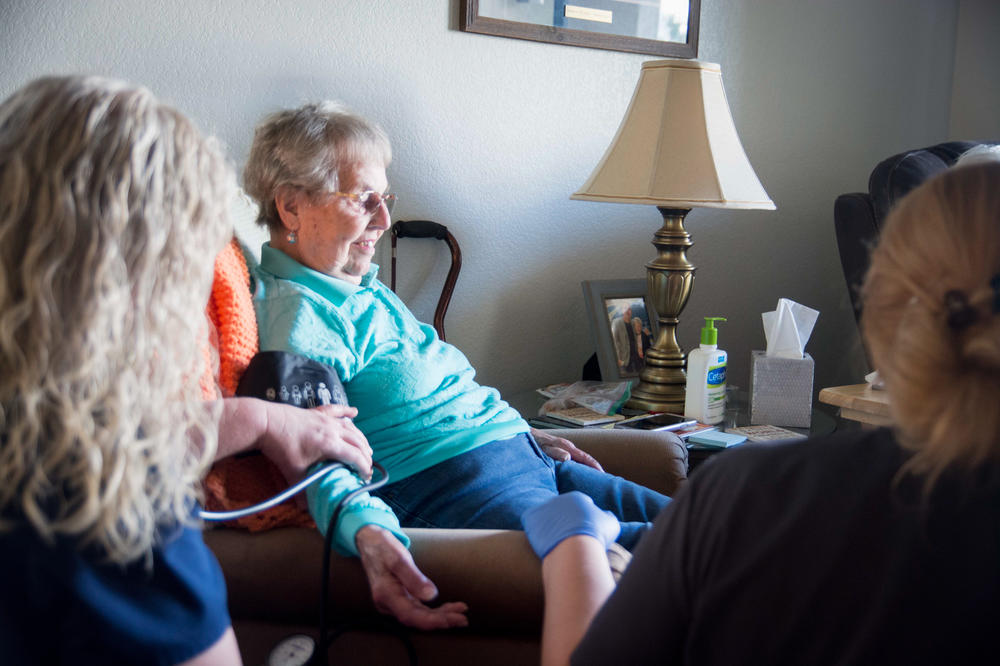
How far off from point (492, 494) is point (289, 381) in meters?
0.37

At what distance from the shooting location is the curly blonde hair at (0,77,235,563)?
2.06 ft

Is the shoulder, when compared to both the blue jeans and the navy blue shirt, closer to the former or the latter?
the navy blue shirt

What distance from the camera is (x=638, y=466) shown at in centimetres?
164

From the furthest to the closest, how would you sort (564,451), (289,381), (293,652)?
(564,451), (289,381), (293,652)

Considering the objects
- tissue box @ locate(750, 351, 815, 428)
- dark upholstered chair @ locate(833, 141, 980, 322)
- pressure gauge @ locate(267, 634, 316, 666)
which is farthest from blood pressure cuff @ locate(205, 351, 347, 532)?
dark upholstered chair @ locate(833, 141, 980, 322)

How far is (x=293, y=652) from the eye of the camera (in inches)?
37.5

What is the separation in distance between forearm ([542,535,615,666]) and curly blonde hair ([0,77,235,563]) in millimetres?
428

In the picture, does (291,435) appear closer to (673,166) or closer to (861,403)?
(673,166)

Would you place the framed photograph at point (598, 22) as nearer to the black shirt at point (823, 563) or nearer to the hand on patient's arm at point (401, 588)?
the hand on patient's arm at point (401, 588)

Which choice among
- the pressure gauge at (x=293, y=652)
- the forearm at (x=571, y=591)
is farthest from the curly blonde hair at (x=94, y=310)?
the forearm at (x=571, y=591)

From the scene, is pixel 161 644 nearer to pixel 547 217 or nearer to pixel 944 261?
pixel 944 261

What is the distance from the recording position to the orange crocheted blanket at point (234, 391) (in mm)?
1184

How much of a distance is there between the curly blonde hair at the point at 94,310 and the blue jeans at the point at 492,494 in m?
0.70

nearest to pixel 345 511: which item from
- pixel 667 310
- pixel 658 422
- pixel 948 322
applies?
pixel 948 322
